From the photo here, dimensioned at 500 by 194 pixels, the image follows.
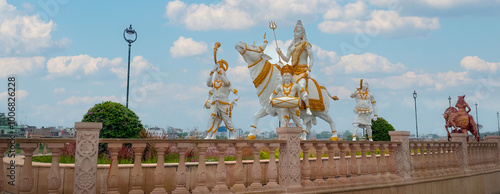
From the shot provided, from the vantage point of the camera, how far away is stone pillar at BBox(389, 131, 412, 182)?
9.83 meters

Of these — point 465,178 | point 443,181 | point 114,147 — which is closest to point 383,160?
point 443,181

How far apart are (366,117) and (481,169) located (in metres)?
4.27

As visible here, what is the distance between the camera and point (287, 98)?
10680 millimetres

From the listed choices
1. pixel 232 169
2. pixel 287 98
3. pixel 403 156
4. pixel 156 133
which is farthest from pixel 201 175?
pixel 156 133

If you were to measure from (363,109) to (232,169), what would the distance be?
928 cm

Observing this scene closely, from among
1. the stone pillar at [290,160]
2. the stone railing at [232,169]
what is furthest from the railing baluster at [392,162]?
the stone pillar at [290,160]

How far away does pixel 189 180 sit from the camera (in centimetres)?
728

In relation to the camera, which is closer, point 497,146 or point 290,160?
point 290,160

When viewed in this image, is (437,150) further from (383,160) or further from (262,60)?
(262,60)

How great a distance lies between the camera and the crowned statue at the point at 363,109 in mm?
15719

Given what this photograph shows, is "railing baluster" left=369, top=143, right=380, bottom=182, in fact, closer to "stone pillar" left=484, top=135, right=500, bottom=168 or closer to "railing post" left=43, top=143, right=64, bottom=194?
"railing post" left=43, top=143, right=64, bottom=194

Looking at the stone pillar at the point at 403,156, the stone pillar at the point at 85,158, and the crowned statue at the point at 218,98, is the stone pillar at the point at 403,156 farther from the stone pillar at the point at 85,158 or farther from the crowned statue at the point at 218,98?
the stone pillar at the point at 85,158

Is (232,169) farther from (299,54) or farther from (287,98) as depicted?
(299,54)

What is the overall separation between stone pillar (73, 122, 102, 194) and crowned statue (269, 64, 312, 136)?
19.8ft
